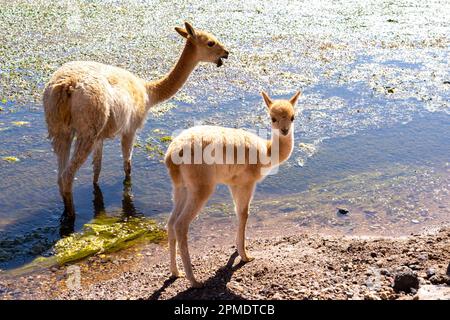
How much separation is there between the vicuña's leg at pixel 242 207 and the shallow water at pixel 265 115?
1259mm

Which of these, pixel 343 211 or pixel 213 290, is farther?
pixel 343 211

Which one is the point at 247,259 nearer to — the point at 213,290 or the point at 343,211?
the point at 213,290

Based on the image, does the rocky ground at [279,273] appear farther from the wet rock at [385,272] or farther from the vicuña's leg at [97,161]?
the vicuña's leg at [97,161]

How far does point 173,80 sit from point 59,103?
274cm

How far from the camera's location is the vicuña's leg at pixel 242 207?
20.4 ft

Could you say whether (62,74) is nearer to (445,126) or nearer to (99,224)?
(99,224)

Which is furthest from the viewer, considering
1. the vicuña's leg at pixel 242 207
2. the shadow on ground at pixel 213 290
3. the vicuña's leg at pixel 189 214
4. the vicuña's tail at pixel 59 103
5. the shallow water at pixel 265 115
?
the shallow water at pixel 265 115

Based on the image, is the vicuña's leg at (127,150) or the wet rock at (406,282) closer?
the wet rock at (406,282)

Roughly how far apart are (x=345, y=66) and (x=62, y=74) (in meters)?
7.93

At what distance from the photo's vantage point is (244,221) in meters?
6.30

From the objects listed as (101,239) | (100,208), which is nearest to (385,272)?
(101,239)

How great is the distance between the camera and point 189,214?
18.5 feet

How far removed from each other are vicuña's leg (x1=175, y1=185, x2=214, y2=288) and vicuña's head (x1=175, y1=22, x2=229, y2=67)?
14.3ft

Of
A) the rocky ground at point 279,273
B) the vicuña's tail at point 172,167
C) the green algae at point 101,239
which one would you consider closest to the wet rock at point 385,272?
the rocky ground at point 279,273
